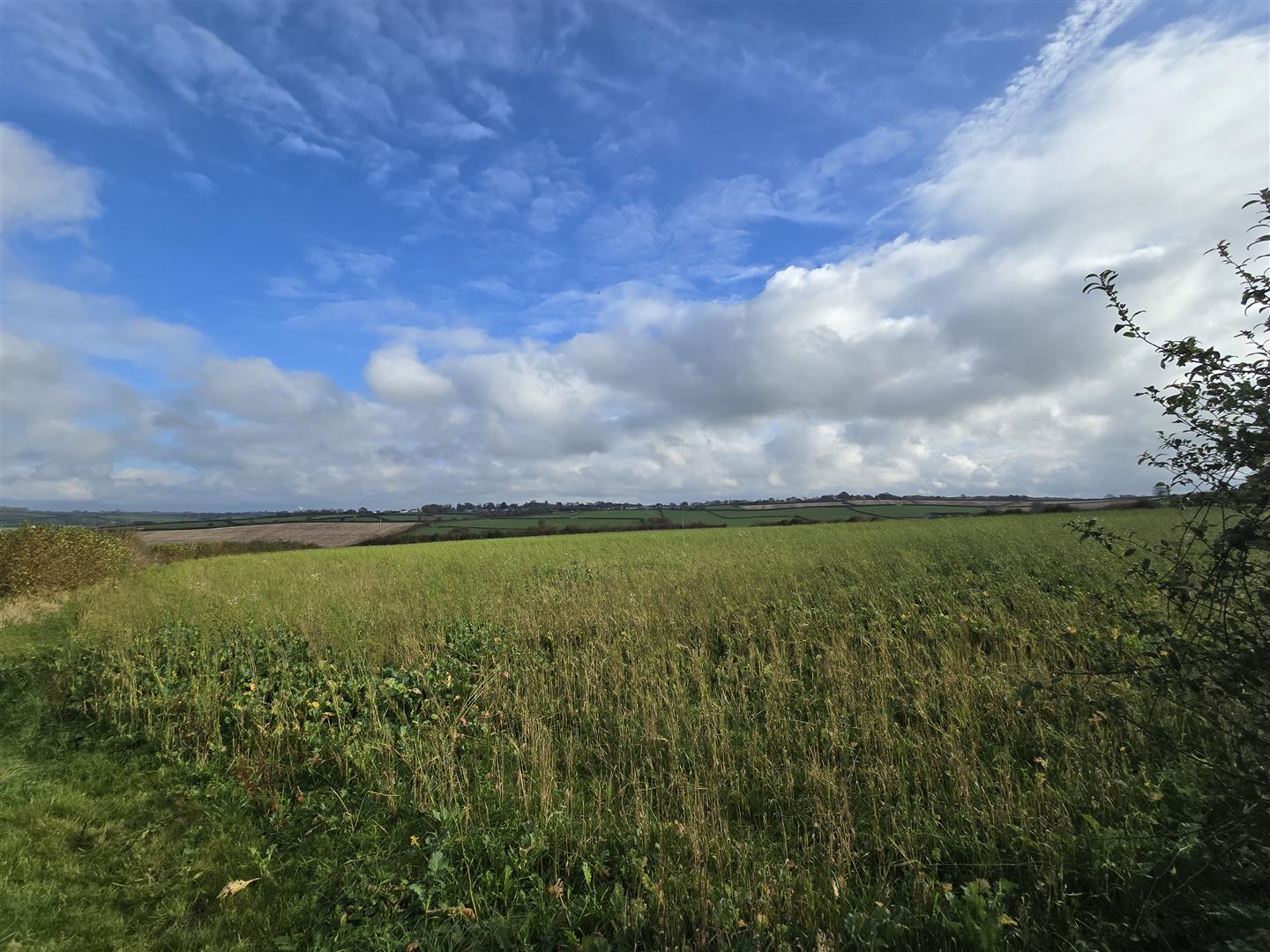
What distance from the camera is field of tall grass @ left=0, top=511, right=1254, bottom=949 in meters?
3.85

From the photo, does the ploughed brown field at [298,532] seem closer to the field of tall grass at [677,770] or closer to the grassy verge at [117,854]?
the field of tall grass at [677,770]

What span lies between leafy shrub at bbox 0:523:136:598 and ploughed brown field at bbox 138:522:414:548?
115 ft

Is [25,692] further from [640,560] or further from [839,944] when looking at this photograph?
[640,560]

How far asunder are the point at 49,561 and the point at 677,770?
94.1ft

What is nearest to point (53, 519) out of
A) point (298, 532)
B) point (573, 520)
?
point (298, 532)

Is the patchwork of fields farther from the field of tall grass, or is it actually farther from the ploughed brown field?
the field of tall grass

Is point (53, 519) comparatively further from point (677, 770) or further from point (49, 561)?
point (677, 770)

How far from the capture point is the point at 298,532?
7269cm

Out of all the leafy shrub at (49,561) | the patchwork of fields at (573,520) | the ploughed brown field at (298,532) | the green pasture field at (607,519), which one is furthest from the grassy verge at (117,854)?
the green pasture field at (607,519)

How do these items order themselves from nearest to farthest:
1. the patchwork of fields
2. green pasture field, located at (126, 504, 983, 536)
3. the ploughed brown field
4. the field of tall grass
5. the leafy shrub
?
1. the field of tall grass
2. the leafy shrub
3. the ploughed brown field
4. the patchwork of fields
5. green pasture field, located at (126, 504, 983, 536)

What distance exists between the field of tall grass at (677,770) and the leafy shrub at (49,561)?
45.5ft

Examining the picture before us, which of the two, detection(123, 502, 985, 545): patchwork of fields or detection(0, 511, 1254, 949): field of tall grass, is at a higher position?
detection(123, 502, 985, 545): patchwork of fields

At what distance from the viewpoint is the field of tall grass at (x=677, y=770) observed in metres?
3.85

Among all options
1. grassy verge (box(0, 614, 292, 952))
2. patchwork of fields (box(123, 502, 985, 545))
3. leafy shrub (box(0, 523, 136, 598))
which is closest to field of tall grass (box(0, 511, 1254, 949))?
grassy verge (box(0, 614, 292, 952))
